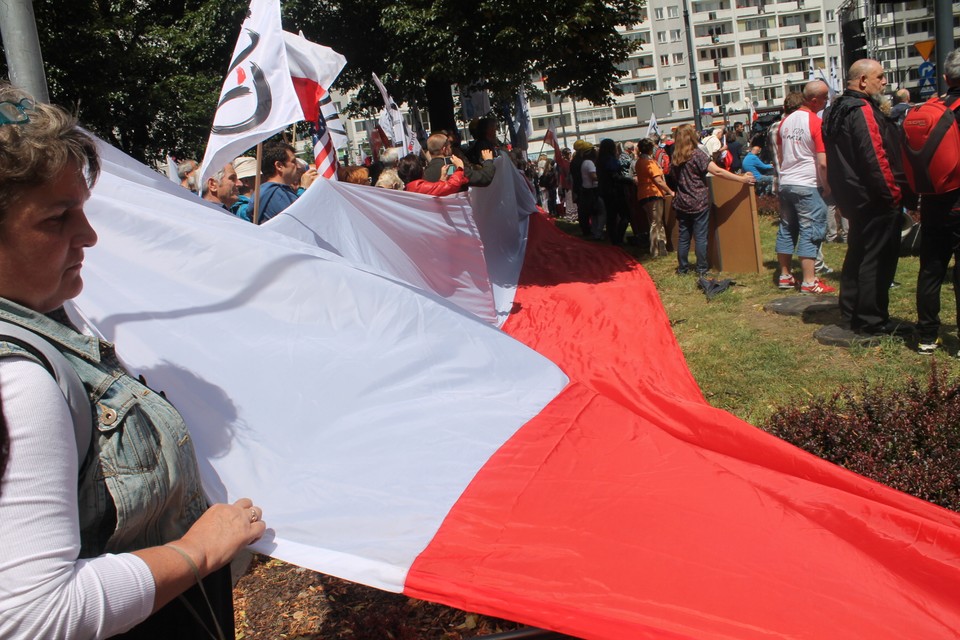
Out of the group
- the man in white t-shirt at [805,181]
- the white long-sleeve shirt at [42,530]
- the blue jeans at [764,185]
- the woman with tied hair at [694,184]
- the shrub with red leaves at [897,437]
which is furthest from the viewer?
the blue jeans at [764,185]

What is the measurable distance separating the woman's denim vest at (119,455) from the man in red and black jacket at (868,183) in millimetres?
5915

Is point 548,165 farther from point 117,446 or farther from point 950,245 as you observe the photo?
point 117,446

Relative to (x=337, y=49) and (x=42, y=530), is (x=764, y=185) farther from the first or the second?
(x=42, y=530)

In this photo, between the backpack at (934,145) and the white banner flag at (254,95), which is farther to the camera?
the backpack at (934,145)

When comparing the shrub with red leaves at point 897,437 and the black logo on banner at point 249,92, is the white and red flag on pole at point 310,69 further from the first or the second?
the shrub with red leaves at point 897,437

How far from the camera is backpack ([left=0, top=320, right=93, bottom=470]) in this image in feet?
4.45

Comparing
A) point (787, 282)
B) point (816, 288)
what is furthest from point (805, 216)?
point (787, 282)

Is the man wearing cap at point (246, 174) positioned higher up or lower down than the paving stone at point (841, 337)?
higher up

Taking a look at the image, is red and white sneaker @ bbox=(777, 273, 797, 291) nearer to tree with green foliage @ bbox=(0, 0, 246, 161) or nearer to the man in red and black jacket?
the man in red and black jacket

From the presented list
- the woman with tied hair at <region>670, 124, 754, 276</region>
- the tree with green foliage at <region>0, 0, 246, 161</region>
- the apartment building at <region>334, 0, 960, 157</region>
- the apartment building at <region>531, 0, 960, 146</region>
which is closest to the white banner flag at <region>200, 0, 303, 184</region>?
the woman with tied hair at <region>670, 124, 754, 276</region>

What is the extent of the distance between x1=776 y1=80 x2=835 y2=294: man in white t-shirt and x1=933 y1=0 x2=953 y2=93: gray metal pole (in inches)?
42.7

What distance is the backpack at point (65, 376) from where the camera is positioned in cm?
136

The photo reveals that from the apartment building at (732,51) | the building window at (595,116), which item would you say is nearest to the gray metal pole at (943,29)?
the apartment building at (732,51)

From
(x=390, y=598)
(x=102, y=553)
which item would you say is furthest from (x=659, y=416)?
(x=102, y=553)
